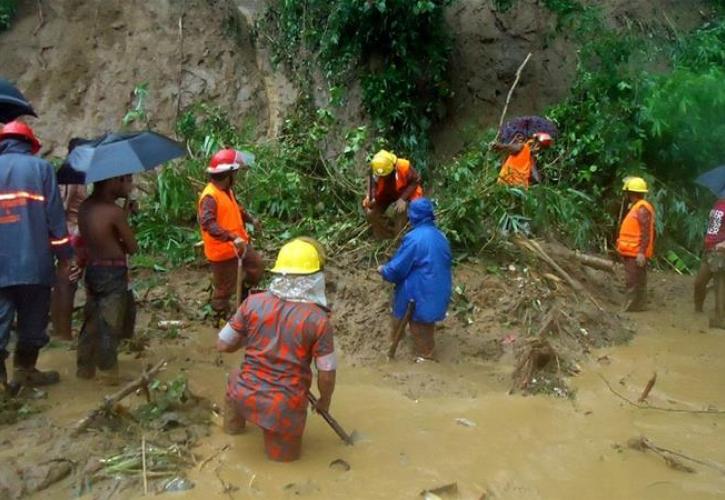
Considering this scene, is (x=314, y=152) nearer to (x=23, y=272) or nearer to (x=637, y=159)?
(x=637, y=159)

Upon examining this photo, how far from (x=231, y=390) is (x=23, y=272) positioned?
168cm

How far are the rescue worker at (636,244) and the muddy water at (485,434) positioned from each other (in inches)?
38.5

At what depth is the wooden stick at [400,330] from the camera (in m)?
6.27

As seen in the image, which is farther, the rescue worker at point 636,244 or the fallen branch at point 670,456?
the rescue worker at point 636,244

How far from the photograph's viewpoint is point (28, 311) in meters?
5.38

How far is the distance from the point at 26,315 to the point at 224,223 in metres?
1.87

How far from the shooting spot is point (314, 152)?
9578 mm

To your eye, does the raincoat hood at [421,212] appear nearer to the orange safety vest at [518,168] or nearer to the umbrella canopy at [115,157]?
the umbrella canopy at [115,157]

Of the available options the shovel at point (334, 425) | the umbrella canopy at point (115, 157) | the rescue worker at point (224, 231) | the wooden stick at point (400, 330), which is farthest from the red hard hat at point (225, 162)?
the shovel at point (334, 425)

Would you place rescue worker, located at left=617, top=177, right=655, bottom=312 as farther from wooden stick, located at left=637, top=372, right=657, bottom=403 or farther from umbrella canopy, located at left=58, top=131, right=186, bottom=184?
umbrella canopy, located at left=58, top=131, right=186, bottom=184

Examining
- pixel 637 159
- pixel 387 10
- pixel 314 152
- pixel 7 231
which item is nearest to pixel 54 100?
pixel 314 152

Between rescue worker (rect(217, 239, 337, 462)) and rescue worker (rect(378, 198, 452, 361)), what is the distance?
1751mm

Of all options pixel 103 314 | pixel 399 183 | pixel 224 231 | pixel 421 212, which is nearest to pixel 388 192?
pixel 399 183

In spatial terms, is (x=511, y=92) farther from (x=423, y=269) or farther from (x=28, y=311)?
(x=28, y=311)
